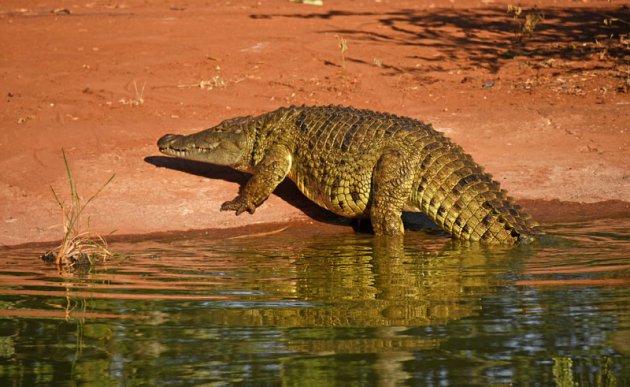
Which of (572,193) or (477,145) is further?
(477,145)

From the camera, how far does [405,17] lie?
1675cm

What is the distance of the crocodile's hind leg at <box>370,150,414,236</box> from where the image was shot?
8.39 m

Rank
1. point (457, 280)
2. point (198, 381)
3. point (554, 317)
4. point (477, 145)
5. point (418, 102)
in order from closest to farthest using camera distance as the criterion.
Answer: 1. point (198, 381)
2. point (554, 317)
3. point (457, 280)
4. point (477, 145)
5. point (418, 102)

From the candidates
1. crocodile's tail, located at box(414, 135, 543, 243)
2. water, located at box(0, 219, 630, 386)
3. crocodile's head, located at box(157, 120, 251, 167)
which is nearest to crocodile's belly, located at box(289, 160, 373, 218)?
crocodile's tail, located at box(414, 135, 543, 243)

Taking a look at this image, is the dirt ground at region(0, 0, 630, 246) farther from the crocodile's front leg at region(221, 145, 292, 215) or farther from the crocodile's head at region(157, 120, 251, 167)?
the crocodile's head at region(157, 120, 251, 167)

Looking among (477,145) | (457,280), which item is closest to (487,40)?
(477,145)

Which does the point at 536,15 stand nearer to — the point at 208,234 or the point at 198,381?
the point at 208,234

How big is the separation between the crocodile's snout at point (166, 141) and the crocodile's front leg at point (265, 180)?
3.26 ft

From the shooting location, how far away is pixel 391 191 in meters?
8.40

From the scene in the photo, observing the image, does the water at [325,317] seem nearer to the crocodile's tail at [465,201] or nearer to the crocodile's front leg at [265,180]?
the crocodile's tail at [465,201]

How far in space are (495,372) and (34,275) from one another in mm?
3651

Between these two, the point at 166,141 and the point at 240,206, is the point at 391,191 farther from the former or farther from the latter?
the point at 166,141

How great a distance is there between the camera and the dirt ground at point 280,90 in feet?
30.8

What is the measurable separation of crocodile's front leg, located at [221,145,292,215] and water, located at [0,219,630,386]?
1.44 m
